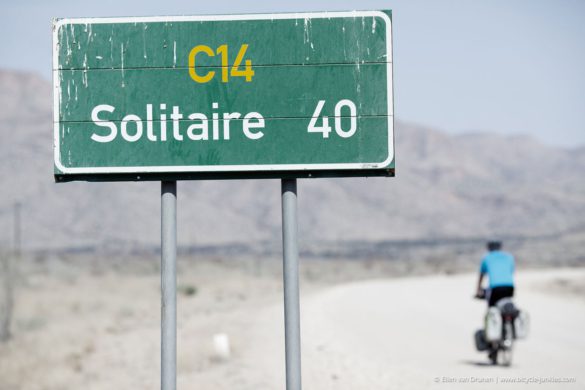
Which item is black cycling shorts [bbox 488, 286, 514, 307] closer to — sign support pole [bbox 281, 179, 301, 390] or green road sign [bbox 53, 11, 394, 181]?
green road sign [bbox 53, 11, 394, 181]

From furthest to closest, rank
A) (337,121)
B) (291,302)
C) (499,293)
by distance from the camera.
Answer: (499,293) → (337,121) → (291,302)

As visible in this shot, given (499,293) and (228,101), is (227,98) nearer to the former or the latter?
(228,101)

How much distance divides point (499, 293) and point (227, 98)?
8.30 meters

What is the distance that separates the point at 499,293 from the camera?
47.1 ft

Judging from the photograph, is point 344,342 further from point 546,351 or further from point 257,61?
point 257,61

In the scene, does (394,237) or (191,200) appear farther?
(394,237)

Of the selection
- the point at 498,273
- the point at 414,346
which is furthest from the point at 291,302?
the point at 414,346

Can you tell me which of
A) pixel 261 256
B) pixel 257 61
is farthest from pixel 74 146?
pixel 261 256

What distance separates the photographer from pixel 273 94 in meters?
7.10

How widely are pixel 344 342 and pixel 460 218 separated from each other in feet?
430

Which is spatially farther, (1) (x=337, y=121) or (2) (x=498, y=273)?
(2) (x=498, y=273)

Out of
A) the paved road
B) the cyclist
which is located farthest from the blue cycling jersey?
the paved road

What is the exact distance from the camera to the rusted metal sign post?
23.2 ft

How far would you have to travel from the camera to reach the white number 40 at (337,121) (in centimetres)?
708
